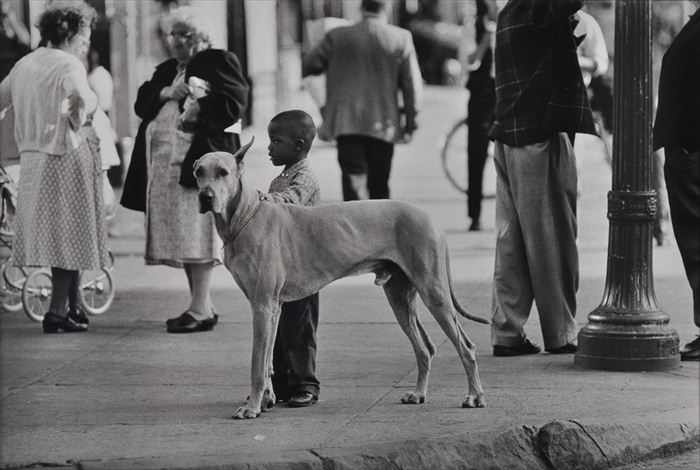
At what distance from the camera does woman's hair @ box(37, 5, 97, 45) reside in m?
9.30

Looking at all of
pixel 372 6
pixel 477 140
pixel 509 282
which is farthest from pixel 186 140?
pixel 477 140

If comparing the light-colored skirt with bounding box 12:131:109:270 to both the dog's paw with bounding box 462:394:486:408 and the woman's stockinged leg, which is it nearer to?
the woman's stockinged leg

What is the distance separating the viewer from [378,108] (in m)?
12.4

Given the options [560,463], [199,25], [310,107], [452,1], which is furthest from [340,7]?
[560,463]

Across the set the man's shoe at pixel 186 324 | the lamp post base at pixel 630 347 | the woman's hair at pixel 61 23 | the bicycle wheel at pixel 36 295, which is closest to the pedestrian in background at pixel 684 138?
the lamp post base at pixel 630 347

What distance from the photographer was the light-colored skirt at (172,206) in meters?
9.19

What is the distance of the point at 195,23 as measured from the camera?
30.0 ft

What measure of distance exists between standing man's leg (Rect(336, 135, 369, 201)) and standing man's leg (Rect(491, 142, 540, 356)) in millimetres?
3728

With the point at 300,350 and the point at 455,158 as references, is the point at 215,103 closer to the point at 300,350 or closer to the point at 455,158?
the point at 300,350

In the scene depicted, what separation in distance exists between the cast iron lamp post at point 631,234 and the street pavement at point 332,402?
0.14 meters

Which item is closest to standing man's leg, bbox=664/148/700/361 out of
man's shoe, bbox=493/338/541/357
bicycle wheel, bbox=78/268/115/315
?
man's shoe, bbox=493/338/541/357

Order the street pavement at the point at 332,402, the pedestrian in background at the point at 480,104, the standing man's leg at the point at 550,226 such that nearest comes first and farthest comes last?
the street pavement at the point at 332,402 → the standing man's leg at the point at 550,226 → the pedestrian in background at the point at 480,104

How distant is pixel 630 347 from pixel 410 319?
133 centimetres

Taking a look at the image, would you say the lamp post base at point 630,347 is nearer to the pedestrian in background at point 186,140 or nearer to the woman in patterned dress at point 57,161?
the pedestrian in background at point 186,140
